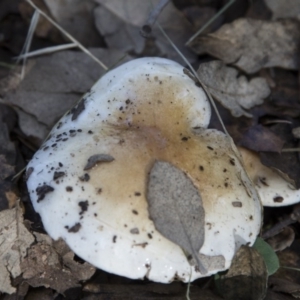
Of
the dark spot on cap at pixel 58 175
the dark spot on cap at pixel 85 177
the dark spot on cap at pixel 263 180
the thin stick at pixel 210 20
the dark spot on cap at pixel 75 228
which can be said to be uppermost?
the dark spot on cap at pixel 58 175

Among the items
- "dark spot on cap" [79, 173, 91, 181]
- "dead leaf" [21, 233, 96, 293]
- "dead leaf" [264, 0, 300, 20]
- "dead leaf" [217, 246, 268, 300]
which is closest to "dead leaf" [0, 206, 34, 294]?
"dead leaf" [21, 233, 96, 293]

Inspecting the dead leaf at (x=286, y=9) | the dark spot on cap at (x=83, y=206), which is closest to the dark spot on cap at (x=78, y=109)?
the dark spot on cap at (x=83, y=206)

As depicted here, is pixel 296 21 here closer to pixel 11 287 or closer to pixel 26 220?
pixel 26 220

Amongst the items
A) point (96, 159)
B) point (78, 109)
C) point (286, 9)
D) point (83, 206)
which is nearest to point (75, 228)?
point (83, 206)

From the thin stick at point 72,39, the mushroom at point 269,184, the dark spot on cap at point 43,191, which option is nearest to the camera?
the dark spot on cap at point 43,191

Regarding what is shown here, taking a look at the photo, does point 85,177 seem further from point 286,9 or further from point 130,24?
point 286,9

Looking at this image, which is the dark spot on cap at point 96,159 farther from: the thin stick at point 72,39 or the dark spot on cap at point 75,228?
the thin stick at point 72,39

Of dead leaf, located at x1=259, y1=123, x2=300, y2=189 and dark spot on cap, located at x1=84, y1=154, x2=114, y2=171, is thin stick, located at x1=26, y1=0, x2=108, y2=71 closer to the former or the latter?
dark spot on cap, located at x1=84, y1=154, x2=114, y2=171
